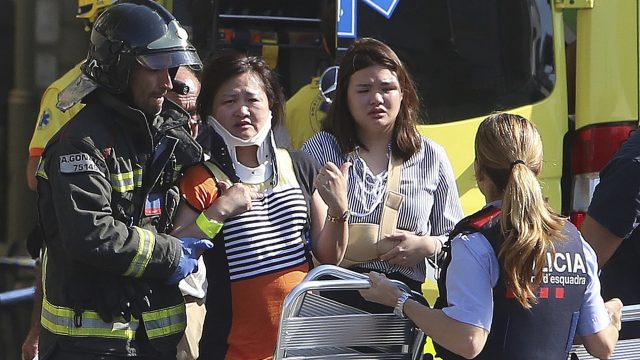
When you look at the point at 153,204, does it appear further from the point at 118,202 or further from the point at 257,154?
the point at 257,154

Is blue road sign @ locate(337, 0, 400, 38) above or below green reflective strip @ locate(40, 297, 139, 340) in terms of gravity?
above

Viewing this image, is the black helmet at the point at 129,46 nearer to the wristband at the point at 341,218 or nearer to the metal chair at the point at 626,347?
the wristband at the point at 341,218

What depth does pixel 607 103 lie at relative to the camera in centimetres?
405

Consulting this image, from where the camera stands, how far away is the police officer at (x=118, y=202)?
8.67 ft

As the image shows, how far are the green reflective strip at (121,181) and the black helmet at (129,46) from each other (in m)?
0.21

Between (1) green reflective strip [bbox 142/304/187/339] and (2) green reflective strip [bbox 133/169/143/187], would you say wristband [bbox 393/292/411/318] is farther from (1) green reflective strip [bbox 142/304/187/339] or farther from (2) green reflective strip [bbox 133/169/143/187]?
(2) green reflective strip [bbox 133/169/143/187]

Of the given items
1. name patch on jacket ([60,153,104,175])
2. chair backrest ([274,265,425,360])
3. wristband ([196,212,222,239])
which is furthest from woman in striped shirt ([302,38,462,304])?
name patch on jacket ([60,153,104,175])

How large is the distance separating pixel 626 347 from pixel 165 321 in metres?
1.26

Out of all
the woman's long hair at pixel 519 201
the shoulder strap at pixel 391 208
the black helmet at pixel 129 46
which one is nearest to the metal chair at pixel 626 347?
the woman's long hair at pixel 519 201

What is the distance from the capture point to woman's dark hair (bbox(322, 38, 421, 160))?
11.2 ft

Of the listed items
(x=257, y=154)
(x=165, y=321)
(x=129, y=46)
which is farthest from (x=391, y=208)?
(x=129, y=46)

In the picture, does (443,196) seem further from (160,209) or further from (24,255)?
(24,255)

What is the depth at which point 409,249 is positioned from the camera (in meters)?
3.27

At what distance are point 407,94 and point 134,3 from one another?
37.9 inches
